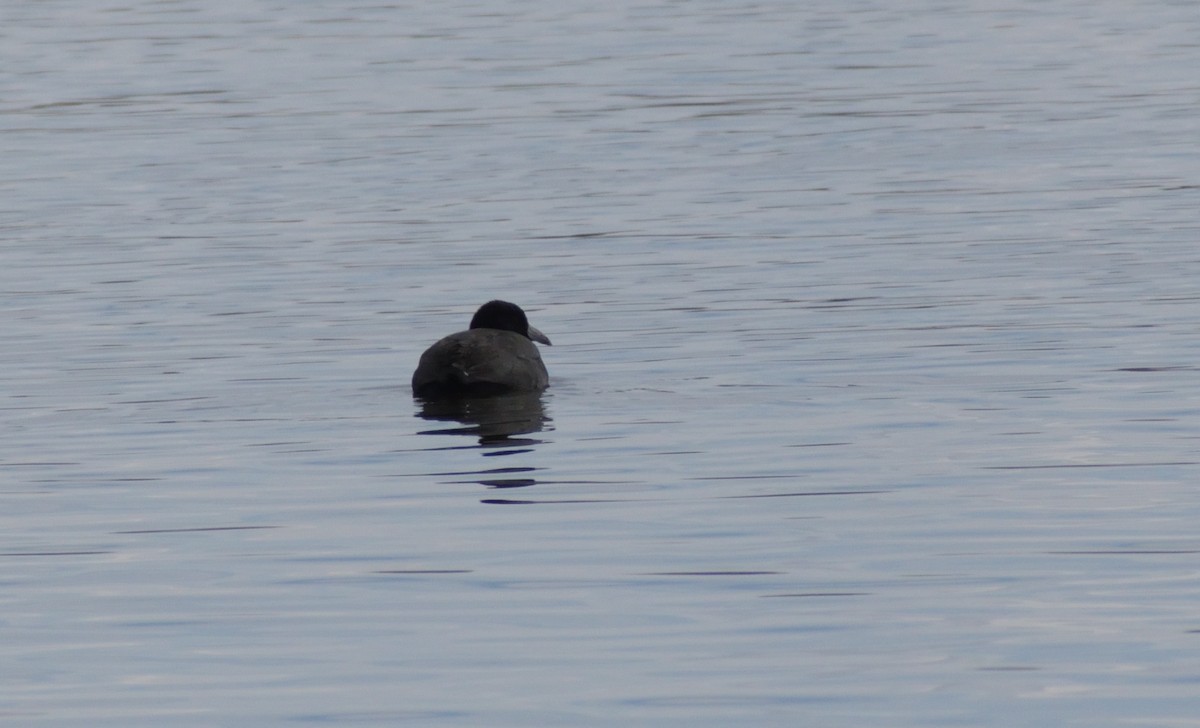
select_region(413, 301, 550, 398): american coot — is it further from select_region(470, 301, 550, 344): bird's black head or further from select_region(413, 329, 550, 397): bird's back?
select_region(470, 301, 550, 344): bird's black head

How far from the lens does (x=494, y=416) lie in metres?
16.0

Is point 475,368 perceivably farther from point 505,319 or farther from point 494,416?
point 505,319

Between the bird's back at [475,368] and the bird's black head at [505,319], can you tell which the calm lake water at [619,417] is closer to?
the bird's back at [475,368]

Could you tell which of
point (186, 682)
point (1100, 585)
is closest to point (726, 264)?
point (1100, 585)

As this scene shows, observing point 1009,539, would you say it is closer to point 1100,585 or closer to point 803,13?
point 1100,585

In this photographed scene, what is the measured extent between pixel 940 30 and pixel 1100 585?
40.1 m

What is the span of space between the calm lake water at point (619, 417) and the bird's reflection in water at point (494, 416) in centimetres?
6

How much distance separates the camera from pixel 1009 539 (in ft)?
38.9

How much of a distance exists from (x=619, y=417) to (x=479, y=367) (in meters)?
1.13

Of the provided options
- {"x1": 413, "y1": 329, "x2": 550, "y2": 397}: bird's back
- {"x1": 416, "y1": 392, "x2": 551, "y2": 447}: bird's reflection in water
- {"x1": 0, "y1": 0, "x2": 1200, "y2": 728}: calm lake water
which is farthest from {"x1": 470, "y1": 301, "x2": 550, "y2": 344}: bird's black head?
{"x1": 416, "y1": 392, "x2": 551, "y2": 447}: bird's reflection in water

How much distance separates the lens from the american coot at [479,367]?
53.6 ft

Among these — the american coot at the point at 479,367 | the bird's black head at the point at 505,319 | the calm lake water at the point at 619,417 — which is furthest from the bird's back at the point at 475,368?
the bird's black head at the point at 505,319

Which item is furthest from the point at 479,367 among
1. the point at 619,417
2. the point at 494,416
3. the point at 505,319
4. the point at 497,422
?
the point at 505,319

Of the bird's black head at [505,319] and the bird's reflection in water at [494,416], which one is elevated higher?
the bird's black head at [505,319]
